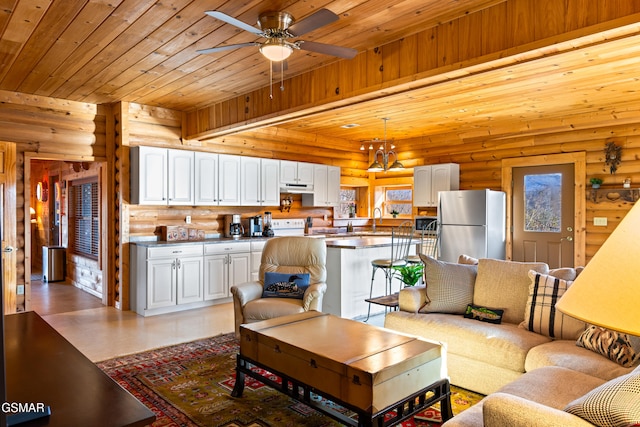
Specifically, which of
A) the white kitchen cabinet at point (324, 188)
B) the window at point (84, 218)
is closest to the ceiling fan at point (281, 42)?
the white kitchen cabinet at point (324, 188)

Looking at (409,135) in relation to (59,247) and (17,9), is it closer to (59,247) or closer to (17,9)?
(17,9)

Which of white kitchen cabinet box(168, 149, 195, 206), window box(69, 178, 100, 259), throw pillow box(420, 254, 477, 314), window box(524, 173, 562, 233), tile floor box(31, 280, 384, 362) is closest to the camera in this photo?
throw pillow box(420, 254, 477, 314)

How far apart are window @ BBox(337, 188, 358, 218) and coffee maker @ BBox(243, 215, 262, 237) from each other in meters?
2.15

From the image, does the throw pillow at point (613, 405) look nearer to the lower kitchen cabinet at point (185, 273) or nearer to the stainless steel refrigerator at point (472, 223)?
the lower kitchen cabinet at point (185, 273)

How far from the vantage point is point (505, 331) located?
3.10m

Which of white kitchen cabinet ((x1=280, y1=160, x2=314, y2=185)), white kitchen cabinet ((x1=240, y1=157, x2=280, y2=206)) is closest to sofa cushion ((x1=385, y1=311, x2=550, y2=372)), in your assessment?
white kitchen cabinet ((x1=240, y1=157, x2=280, y2=206))

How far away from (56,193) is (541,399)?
9484 mm

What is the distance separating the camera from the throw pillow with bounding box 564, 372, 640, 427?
1.37 meters

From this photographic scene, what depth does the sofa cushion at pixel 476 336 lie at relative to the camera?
2898 millimetres

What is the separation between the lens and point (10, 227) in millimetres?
5051

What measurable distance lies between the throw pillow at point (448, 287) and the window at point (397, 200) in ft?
16.0

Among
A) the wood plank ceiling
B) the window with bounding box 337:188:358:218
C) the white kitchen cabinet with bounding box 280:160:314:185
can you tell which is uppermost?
the wood plank ceiling

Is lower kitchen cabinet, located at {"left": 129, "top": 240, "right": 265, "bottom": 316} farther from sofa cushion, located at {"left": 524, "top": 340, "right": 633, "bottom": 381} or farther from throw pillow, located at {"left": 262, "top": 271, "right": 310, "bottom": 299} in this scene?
sofa cushion, located at {"left": 524, "top": 340, "right": 633, "bottom": 381}

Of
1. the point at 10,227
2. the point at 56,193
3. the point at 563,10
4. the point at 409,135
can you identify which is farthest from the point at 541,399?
the point at 56,193
